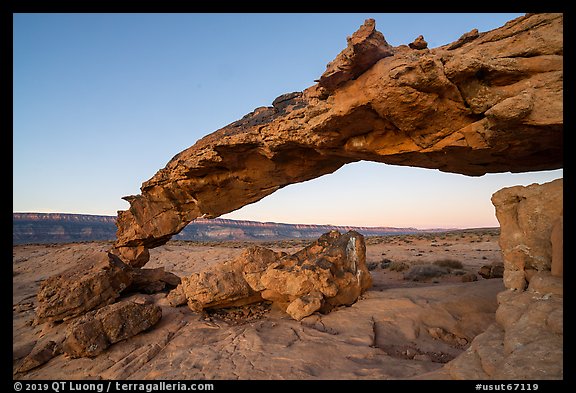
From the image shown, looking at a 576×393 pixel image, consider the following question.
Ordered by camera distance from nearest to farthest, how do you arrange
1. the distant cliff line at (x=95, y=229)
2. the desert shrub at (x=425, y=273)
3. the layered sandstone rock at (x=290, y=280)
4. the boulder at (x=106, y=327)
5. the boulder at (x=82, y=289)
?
1. the boulder at (x=106, y=327)
2. the layered sandstone rock at (x=290, y=280)
3. the boulder at (x=82, y=289)
4. the desert shrub at (x=425, y=273)
5. the distant cliff line at (x=95, y=229)

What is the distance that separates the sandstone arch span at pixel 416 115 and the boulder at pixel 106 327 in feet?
14.9

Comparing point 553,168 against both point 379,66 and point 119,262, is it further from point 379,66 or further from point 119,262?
point 119,262

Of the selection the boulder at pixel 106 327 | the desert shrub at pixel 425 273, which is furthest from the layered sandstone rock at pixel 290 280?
the desert shrub at pixel 425 273

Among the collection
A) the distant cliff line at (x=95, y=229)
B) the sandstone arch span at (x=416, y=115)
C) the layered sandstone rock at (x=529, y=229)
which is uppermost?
the sandstone arch span at (x=416, y=115)

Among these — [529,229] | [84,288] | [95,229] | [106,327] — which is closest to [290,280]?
[106,327]

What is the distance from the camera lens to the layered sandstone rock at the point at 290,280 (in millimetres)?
7961

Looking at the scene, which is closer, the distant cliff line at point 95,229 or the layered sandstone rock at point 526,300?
the layered sandstone rock at point 526,300

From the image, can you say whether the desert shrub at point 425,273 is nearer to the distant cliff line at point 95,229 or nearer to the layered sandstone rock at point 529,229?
the layered sandstone rock at point 529,229

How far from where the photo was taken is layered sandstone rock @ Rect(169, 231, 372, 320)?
7961 millimetres

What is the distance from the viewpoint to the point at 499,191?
5.76 meters

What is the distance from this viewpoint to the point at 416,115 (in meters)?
6.68

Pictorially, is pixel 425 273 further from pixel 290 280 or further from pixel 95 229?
pixel 95 229
